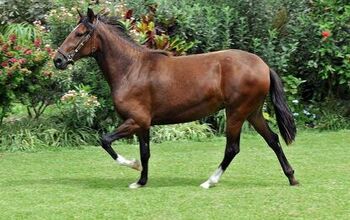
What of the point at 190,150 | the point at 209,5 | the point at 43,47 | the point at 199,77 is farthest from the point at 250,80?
the point at 209,5

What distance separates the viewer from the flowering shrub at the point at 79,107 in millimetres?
11461

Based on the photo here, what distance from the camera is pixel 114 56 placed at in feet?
27.8

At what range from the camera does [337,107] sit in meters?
13.8

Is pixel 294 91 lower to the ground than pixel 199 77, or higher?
lower

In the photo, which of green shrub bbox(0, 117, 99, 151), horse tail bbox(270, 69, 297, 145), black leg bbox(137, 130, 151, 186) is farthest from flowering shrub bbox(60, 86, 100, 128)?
horse tail bbox(270, 69, 297, 145)

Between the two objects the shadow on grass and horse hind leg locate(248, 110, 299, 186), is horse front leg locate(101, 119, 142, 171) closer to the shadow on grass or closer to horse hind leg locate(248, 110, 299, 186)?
the shadow on grass

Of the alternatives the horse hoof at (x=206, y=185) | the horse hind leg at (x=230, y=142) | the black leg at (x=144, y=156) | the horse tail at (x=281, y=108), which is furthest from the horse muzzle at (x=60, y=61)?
the horse tail at (x=281, y=108)

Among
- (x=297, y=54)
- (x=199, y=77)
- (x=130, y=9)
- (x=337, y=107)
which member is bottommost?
(x=337, y=107)

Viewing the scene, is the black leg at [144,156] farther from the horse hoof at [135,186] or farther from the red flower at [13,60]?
the red flower at [13,60]

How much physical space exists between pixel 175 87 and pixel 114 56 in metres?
0.82

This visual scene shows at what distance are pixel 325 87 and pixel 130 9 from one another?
163 inches

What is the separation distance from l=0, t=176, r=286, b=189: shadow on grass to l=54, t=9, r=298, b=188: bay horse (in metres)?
0.26

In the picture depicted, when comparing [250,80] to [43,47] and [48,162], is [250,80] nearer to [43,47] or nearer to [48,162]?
[48,162]

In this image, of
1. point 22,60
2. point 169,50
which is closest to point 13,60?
point 22,60
